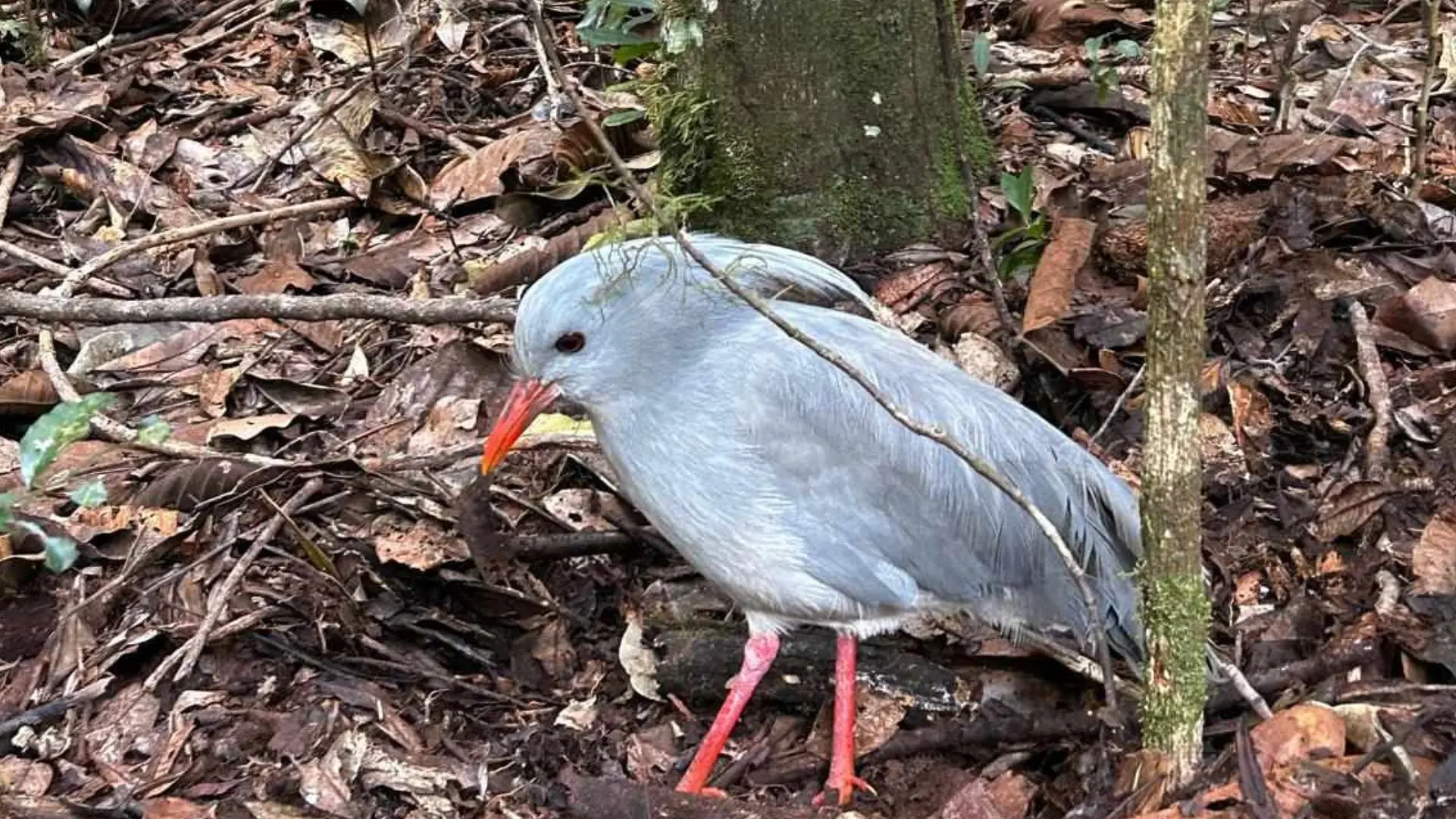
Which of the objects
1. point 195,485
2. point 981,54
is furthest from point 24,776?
point 981,54

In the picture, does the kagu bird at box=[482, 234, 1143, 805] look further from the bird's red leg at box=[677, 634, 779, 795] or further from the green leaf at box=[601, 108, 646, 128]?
the green leaf at box=[601, 108, 646, 128]

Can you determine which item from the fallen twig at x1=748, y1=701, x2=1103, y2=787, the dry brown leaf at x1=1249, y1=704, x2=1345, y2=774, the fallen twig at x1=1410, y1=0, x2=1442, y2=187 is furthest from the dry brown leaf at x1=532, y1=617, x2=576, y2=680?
the fallen twig at x1=1410, y1=0, x2=1442, y2=187

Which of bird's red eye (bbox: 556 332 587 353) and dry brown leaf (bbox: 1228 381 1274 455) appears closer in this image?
bird's red eye (bbox: 556 332 587 353)

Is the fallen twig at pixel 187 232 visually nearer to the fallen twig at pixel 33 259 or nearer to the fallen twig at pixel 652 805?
the fallen twig at pixel 33 259

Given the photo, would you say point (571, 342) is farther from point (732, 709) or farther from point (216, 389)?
point (216, 389)

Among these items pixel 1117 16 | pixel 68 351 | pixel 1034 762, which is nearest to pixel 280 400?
pixel 68 351

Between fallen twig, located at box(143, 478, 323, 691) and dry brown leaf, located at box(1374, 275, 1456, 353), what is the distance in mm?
2881

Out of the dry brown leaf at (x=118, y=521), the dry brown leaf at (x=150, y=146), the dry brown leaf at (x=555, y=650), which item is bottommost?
the dry brown leaf at (x=555, y=650)

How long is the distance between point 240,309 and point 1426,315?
304 centimetres

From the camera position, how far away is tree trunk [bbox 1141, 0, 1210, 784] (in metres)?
2.36

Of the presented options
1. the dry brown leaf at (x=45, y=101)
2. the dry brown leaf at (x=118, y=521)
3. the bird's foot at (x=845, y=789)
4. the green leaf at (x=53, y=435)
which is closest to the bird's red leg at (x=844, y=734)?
the bird's foot at (x=845, y=789)

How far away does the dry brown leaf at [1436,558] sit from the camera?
3332mm

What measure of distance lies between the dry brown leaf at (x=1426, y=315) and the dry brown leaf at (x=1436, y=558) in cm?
79

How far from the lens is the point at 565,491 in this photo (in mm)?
4102
